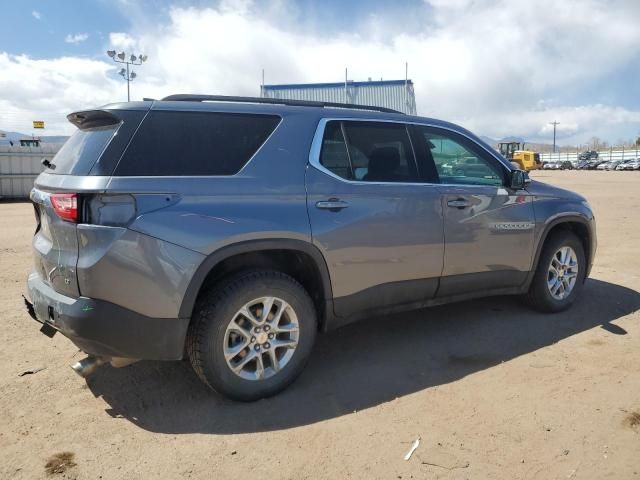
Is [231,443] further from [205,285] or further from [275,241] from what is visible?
[275,241]

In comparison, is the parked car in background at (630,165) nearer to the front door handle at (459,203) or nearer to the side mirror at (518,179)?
the side mirror at (518,179)

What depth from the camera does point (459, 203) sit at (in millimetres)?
4105

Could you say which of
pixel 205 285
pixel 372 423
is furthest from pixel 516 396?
pixel 205 285

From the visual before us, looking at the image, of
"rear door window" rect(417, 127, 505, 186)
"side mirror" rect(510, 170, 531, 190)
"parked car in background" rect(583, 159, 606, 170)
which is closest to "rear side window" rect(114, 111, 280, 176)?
"rear door window" rect(417, 127, 505, 186)

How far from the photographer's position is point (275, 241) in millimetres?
3193

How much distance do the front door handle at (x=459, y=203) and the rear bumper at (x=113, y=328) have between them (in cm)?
223

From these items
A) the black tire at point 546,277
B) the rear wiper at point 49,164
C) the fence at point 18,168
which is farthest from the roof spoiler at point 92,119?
the fence at point 18,168

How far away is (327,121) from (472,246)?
1594 mm

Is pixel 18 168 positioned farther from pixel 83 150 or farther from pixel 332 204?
pixel 332 204

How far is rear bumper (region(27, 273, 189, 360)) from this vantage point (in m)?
2.81

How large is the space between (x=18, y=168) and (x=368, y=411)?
20.5 metres

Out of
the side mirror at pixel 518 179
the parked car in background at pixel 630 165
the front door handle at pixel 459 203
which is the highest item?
the parked car in background at pixel 630 165

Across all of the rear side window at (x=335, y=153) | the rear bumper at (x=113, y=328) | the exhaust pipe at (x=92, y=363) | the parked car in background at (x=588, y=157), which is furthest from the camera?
the parked car in background at (x=588, y=157)

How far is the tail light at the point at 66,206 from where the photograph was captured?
2824 millimetres
